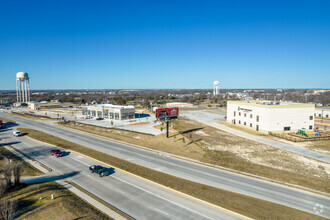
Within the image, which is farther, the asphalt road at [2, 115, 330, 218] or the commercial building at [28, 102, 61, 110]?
the commercial building at [28, 102, 61, 110]

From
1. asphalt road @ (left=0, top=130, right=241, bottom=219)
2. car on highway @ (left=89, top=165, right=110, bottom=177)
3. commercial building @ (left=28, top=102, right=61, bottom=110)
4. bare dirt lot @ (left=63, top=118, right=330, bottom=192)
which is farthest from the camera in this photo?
commercial building @ (left=28, top=102, right=61, bottom=110)

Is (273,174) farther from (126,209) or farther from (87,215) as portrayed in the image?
(87,215)

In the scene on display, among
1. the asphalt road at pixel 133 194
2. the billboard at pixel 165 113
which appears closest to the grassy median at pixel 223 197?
the asphalt road at pixel 133 194

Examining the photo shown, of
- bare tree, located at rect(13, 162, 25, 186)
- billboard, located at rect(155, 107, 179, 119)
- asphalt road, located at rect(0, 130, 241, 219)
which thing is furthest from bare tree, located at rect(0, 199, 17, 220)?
billboard, located at rect(155, 107, 179, 119)

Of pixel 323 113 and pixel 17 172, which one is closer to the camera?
pixel 17 172

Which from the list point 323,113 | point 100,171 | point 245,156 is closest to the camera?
point 100,171

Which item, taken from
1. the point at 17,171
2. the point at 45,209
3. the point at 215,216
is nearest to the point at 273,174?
the point at 215,216

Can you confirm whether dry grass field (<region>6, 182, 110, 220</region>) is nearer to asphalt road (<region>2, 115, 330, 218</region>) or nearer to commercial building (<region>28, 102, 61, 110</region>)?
asphalt road (<region>2, 115, 330, 218</region>)

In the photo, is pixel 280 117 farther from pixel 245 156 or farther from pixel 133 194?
pixel 133 194

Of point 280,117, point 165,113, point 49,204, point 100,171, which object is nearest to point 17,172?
point 49,204
